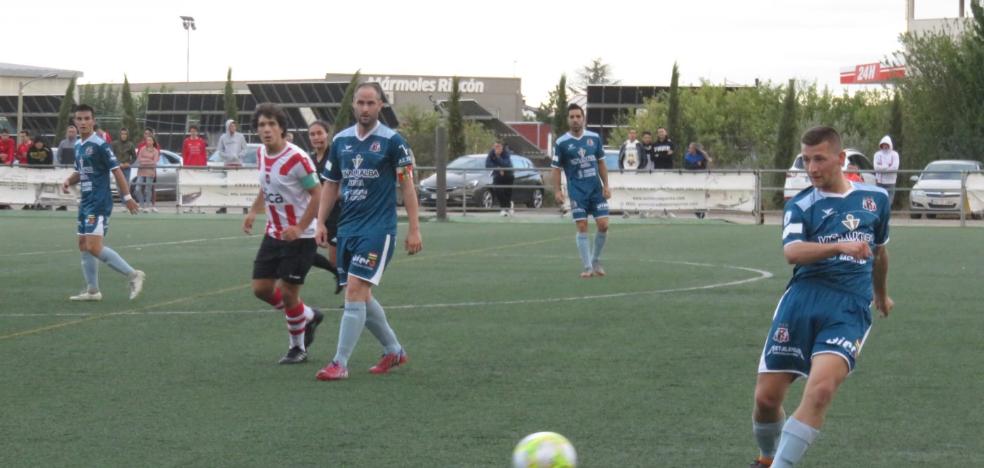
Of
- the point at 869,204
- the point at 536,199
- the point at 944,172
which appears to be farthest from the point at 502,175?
the point at 869,204

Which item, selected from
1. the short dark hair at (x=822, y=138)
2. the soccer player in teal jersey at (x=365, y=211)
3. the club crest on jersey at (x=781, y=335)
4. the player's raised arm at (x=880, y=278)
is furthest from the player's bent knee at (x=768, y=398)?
the soccer player in teal jersey at (x=365, y=211)

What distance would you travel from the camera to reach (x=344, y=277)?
988 centimetres

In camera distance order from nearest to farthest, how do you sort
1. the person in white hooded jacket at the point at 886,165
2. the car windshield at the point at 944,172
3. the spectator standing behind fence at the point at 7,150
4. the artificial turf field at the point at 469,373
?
the artificial turf field at the point at 469,373 → the car windshield at the point at 944,172 → the person in white hooded jacket at the point at 886,165 → the spectator standing behind fence at the point at 7,150

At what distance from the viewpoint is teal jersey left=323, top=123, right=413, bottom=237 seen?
9586mm

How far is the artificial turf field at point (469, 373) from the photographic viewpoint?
727 centimetres

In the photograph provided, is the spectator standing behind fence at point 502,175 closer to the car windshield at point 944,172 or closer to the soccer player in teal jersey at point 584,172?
the car windshield at point 944,172

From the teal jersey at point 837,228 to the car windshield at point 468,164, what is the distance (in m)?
28.7

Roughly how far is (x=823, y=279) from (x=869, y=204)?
0.39m

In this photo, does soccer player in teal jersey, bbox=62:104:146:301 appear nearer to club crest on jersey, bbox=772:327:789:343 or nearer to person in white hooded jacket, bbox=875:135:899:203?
club crest on jersey, bbox=772:327:789:343

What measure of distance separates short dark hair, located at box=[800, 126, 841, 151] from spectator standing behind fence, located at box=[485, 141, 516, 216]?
2641 cm

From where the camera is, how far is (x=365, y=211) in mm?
9602

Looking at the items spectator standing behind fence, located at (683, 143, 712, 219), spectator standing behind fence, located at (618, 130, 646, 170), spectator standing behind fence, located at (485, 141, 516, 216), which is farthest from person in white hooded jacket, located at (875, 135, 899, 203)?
spectator standing behind fence, located at (485, 141, 516, 216)

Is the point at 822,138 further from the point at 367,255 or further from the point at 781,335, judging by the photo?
the point at 367,255

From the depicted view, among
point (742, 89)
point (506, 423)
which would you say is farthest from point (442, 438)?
point (742, 89)
